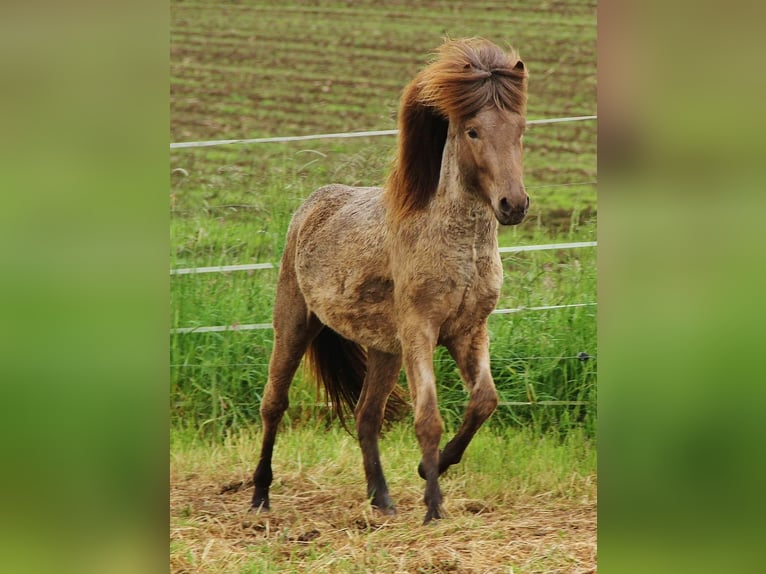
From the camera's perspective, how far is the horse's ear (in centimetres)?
294

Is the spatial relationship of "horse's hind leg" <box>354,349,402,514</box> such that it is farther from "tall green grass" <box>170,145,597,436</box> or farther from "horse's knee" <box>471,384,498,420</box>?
"horse's knee" <box>471,384,498,420</box>

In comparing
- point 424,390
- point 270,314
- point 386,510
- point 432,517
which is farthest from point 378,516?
point 270,314

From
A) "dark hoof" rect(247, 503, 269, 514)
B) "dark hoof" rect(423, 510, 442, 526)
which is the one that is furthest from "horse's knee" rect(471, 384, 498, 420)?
"dark hoof" rect(247, 503, 269, 514)

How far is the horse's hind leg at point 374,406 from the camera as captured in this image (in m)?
3.16

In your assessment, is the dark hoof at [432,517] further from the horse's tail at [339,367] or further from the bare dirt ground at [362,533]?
the horse's tail at [339,367]

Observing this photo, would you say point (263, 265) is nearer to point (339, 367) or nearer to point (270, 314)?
point (270, 314)

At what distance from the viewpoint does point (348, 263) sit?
124 inches

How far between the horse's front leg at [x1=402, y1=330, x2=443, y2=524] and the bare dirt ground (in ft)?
0.84
